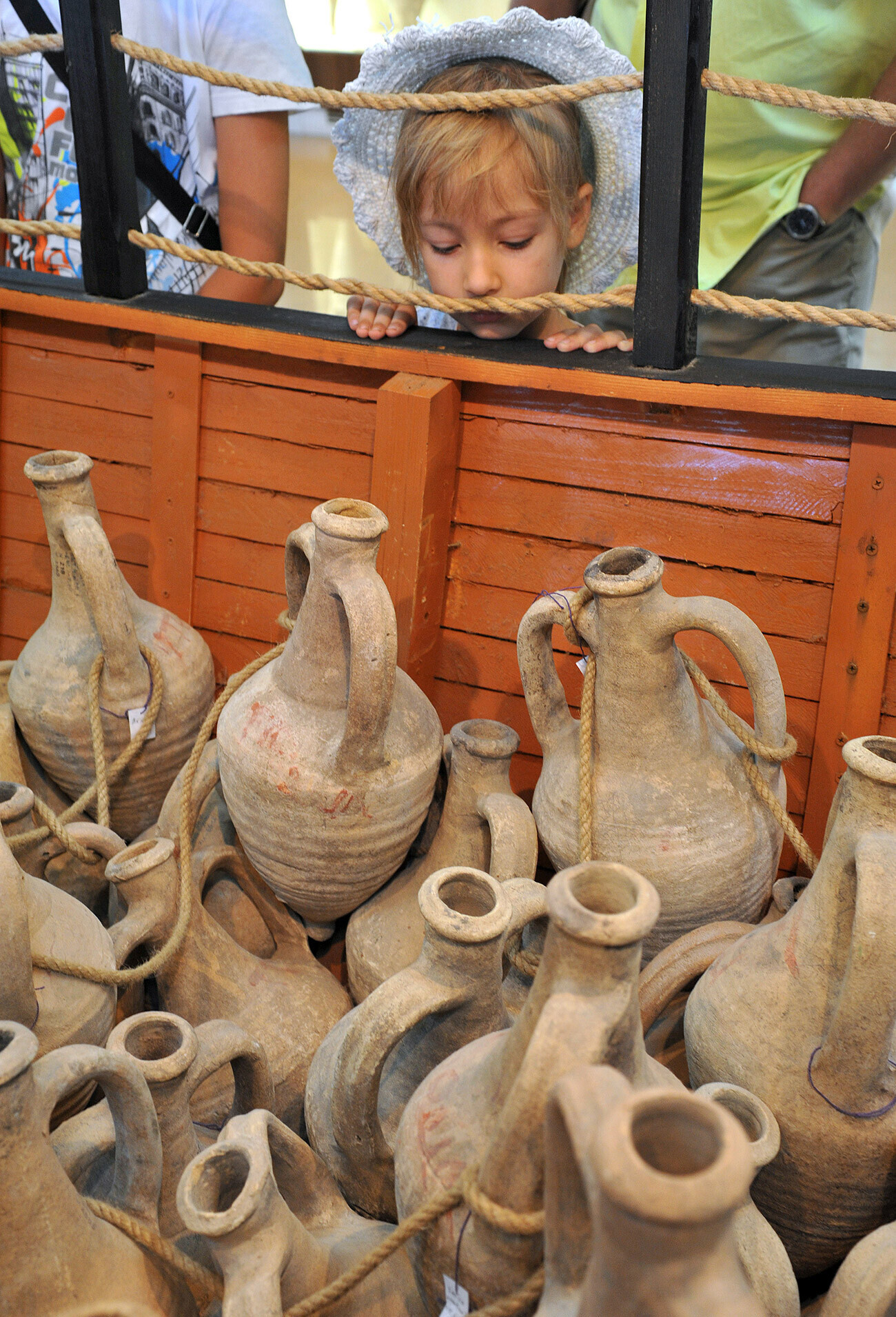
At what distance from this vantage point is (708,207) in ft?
7.50

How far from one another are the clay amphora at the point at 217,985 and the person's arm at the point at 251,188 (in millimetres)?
1328

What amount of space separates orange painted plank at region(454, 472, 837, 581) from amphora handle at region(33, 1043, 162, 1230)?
3.47ft

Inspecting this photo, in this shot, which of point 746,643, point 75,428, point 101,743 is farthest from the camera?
point 75,428

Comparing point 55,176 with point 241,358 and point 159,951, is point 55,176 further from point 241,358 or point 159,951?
point 159,951

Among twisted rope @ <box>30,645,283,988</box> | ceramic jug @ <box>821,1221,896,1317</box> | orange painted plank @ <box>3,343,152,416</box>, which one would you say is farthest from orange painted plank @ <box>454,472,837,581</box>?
ceramic jug @ <box>821,1221,896,1317</box>

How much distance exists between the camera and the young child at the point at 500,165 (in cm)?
170

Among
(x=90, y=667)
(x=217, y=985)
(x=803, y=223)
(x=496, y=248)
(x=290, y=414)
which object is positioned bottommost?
(x=217, y=985)

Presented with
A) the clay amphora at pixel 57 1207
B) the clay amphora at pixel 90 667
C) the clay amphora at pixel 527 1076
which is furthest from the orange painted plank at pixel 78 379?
the clay amphora at pixel 527 1076

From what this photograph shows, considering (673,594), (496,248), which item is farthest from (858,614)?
(496,248)

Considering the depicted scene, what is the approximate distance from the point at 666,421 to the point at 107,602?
879 mm

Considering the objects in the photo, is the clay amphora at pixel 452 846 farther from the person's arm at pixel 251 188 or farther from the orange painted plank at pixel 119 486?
the person's arm at pixel 251 188

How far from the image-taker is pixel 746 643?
4.35ft

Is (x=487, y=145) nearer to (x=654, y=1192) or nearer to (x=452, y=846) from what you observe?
(x=452, y=846)

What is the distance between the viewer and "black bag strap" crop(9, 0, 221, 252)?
2.23 meters
